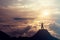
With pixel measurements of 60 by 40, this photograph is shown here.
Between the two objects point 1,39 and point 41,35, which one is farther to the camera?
point 1,39

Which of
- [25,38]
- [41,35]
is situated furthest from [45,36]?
[25,38]

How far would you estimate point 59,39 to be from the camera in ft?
552

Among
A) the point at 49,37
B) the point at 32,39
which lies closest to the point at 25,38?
the point at 32,39

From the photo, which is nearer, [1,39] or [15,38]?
[15,38]

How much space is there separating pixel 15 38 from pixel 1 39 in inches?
886

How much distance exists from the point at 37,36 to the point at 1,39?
34.5 metres

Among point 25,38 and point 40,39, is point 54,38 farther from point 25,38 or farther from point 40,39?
point 25,38

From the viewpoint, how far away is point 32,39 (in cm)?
16675

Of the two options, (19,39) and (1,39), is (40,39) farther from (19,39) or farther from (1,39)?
(1,39)

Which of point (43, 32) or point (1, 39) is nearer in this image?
point (43, 32)

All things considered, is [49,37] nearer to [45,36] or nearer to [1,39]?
[45,36]

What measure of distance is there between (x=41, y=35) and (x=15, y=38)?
19.9 metres

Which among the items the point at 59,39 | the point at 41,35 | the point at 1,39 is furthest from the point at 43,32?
the point at 1,39

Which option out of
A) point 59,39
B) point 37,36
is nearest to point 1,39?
point 37,36
